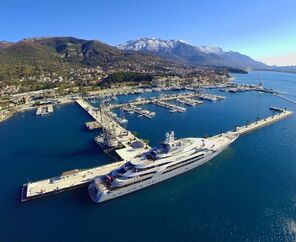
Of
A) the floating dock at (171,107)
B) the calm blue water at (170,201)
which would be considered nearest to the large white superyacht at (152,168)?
the calm blue water at (170,201)

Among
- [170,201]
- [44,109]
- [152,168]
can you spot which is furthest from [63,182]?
[44,109]

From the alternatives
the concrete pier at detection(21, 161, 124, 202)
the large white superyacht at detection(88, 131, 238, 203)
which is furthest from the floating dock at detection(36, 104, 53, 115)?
the large white superyacht at detection(88, 131, 238, 203)

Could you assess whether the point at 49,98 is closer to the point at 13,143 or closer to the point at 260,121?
the point at 13,143

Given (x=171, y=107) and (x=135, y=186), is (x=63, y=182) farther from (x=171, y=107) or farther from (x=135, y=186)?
(x=171, y=107)

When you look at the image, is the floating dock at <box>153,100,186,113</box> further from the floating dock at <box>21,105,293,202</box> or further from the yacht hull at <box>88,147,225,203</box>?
the yacht hull at <box>88,147,225,203</box>

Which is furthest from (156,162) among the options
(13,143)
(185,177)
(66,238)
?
(13,143)

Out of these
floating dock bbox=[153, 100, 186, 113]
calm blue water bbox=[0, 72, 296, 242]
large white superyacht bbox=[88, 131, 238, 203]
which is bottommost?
calm blue water bbox=[0, 72, 296, 242]

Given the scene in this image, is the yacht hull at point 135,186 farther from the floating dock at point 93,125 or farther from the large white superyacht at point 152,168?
the floating dock at point 93,125

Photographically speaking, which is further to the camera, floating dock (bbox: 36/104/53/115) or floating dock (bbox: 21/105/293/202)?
floating dock (bbox: 36/104/53/115)
